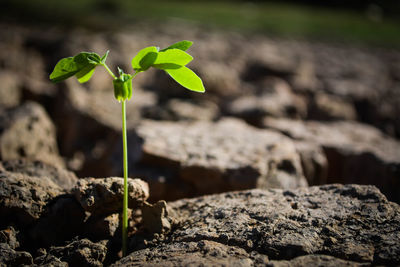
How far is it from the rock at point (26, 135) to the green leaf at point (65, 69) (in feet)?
2.81

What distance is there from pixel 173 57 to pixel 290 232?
23.5 inches

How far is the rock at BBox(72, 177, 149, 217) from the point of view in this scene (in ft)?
3.34

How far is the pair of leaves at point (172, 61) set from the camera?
0.88 m

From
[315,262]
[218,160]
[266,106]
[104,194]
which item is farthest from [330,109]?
[104,194]

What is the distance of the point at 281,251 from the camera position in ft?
2.95

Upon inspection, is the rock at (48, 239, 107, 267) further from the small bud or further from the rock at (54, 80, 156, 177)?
the rock at (54, 80, 156, 177)

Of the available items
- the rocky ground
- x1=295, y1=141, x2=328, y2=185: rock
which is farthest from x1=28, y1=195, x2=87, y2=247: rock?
x1=295, y1=141, x2=328, y2=185: rock

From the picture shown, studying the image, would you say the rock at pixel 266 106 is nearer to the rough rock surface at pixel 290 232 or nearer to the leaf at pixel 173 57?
the rough rock surface at pixel 290 232

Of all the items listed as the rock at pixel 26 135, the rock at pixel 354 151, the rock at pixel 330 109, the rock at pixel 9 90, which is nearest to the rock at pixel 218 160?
the rock at pixel 354 151

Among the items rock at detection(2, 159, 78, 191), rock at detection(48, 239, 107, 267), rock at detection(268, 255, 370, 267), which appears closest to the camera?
rock at detection(268, 255, 370, 267)

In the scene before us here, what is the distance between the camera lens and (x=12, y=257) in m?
0.91

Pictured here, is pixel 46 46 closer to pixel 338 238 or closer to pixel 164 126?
pixel 164 126

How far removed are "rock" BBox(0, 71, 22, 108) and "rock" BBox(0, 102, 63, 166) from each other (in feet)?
1.72

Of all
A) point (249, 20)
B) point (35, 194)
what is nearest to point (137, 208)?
point (35, 194)
